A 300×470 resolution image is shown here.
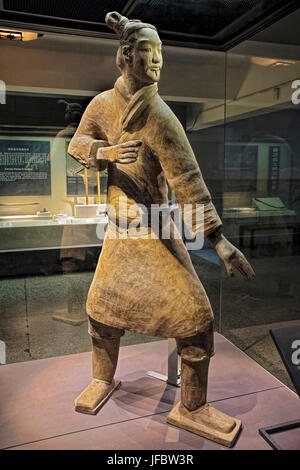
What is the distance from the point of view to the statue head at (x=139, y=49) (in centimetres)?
135

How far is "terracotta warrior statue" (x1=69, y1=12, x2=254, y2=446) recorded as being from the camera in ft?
4.56

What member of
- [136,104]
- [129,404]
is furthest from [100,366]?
[136,104]

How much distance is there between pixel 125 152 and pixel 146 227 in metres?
0.32

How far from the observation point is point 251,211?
2.67m

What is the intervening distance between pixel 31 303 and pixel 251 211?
1604 mm

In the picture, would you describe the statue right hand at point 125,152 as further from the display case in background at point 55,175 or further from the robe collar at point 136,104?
the display case in background at point 55,175

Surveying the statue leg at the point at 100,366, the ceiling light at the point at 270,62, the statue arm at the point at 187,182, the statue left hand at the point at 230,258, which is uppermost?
the ceiling light at the point at 270,62

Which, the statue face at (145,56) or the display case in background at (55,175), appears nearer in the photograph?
the statue face at (145,56)

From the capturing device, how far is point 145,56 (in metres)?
1.35

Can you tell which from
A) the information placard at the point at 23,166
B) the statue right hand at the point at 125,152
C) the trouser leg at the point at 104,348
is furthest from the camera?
the information placard at the point at 23,166

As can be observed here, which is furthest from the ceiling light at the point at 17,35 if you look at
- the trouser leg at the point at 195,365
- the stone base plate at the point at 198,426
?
the stone base plate at the point at 198,426

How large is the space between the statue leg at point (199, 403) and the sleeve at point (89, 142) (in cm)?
75

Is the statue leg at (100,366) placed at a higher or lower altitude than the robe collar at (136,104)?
lower
